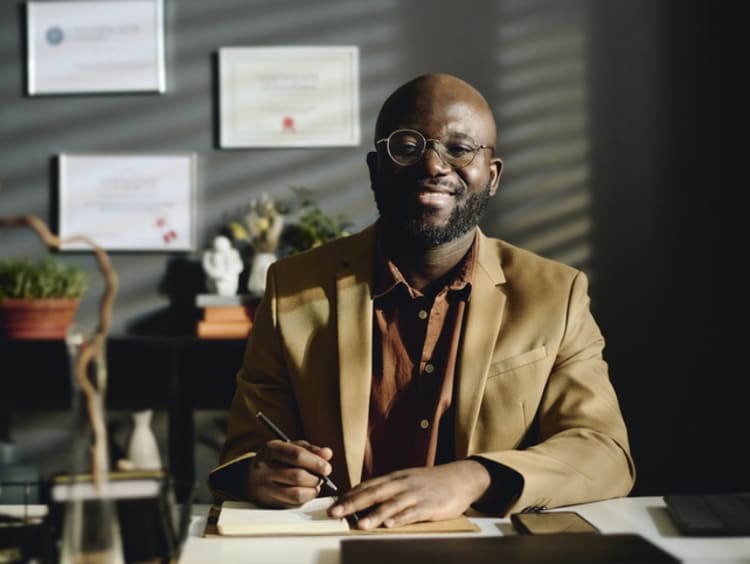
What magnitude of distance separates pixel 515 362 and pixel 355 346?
1.06ft

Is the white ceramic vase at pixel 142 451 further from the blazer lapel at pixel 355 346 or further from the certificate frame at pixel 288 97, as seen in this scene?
the certificate frame at pixel 288 97

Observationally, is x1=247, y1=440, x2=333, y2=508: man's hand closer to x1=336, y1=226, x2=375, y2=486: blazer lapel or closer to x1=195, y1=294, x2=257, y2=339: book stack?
x1=336, y1=226, x2=375, y2=486: blazer lapel

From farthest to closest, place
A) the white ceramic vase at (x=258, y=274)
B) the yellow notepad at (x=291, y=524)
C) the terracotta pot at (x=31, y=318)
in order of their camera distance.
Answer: the white ceramic vase at (x=258, y=274)
the terracotta pot at (x=31, y=318)
the yellow notepad at (x=291, y=524)

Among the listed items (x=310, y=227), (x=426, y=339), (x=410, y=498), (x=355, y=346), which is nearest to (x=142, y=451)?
(x=410, y=498)

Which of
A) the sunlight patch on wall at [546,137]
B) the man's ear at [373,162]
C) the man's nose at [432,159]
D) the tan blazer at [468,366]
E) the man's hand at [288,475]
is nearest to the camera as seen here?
the man's hand at [288,475]

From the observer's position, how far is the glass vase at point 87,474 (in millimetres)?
733

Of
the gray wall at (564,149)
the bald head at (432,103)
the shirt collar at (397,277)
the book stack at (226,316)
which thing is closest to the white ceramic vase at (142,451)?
the shirt collar at (397,277)

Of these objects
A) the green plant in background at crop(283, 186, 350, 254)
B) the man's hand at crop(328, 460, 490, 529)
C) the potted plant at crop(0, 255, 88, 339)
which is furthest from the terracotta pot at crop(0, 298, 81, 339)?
the man's hand at crop(328, 460, 490, 529)

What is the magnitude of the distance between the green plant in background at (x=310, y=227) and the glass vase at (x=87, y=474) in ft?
7.19

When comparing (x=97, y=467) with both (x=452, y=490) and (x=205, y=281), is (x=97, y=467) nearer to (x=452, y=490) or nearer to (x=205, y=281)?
(x=452, y=490)

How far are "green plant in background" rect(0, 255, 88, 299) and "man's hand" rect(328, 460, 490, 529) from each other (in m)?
2.07

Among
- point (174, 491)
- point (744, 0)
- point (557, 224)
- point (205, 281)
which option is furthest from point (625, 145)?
point (174, 491)

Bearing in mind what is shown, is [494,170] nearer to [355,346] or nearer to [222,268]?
[355,346]

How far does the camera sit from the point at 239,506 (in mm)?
1237
